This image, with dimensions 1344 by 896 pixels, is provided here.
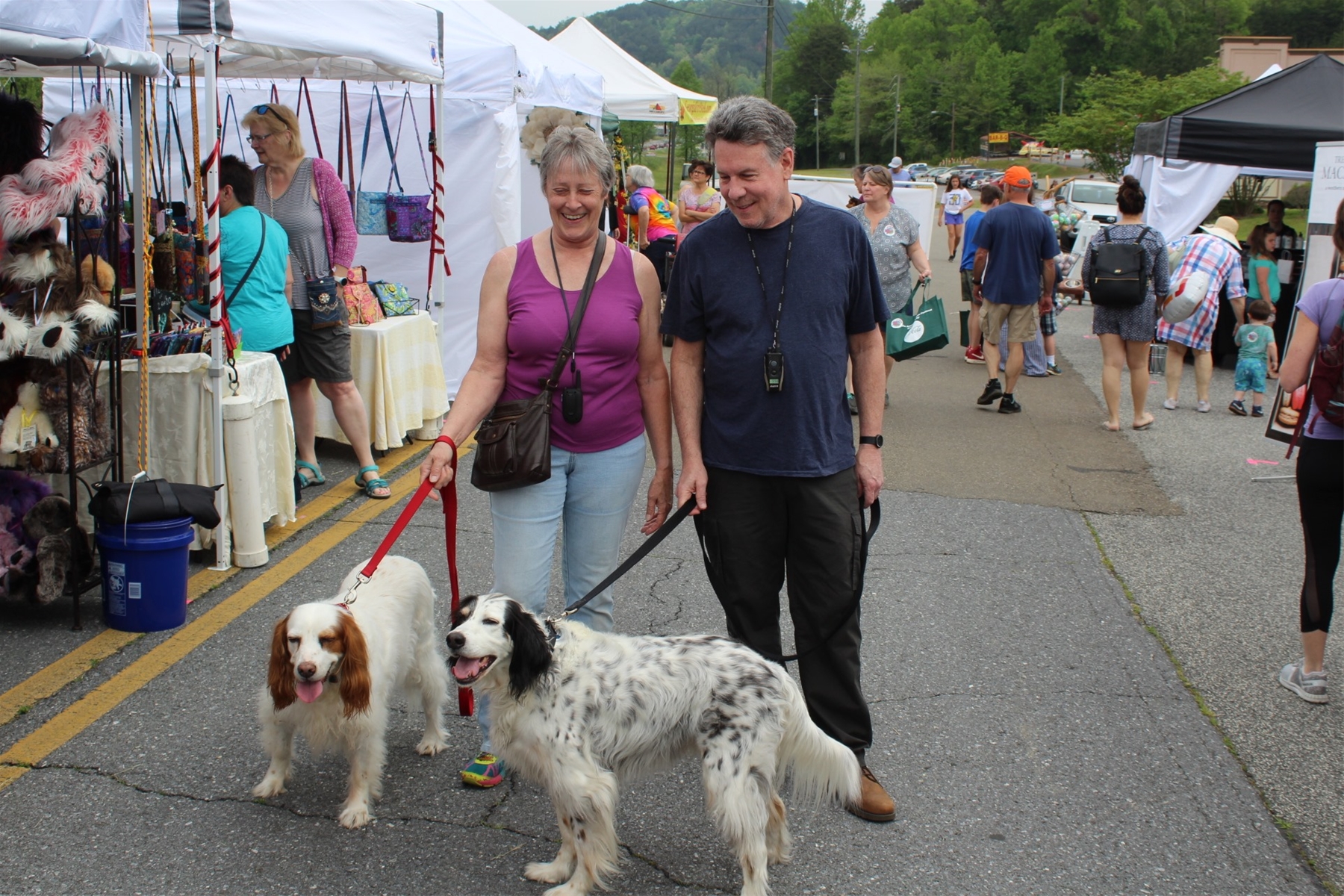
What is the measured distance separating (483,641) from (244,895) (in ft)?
3.19

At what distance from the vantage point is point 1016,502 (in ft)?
23.3

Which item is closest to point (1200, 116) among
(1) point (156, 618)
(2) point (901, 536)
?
(2) point (901, 536)

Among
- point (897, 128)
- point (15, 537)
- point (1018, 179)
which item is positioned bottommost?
point (15, 537)

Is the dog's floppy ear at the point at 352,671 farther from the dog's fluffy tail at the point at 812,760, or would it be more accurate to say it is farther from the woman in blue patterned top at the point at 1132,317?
the woman in blue patterned top at the point at 1132,317

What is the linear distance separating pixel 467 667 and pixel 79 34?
11.3 ft

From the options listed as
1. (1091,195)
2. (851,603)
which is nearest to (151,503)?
(851,603)

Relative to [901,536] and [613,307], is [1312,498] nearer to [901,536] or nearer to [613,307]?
[901,536]

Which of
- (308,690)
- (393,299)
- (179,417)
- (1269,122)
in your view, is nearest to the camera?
(308,690)

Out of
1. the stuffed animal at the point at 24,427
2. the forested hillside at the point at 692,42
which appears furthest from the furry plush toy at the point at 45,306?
the forested hillside at the point at 692,42

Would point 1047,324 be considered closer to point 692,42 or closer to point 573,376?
point 573,376

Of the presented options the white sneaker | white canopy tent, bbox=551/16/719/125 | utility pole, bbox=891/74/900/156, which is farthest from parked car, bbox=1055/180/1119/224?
utility pole, bbox=891/74/900/156

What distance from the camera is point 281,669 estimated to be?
3.09m

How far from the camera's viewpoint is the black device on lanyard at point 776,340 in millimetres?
3092

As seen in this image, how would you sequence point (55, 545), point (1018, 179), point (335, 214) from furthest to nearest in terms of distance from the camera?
point (1018, 179), point (335, 214), point (55, 545)
